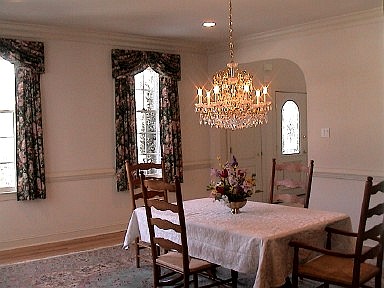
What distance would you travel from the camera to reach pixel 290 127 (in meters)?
8.88

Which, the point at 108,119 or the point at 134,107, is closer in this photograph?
the point at 108,119

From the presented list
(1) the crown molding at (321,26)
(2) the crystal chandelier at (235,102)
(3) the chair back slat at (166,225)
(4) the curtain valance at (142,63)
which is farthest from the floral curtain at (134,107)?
(3) the chair back slat at (166,225)

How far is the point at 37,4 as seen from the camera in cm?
466

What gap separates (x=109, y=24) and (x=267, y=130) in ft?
12.7

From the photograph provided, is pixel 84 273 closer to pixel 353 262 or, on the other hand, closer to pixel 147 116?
pixel 353 262

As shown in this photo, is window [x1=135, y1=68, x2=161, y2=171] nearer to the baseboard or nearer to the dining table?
the baseboard

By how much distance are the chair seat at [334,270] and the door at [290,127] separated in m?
5.32

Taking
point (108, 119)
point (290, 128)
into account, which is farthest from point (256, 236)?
point (290, 128)

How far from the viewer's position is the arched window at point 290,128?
28.6ft

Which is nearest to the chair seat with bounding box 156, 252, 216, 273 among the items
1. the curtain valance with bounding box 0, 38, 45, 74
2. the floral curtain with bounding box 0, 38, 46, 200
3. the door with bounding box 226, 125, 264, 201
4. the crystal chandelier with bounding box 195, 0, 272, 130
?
the crystal chandelier with bounding box 195, 0, 272, 130

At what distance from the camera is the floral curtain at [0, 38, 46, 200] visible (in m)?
5.53

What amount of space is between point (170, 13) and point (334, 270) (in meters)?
3.32

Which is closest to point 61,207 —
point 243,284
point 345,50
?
point 243,284

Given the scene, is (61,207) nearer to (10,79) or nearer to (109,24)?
(10,79)
